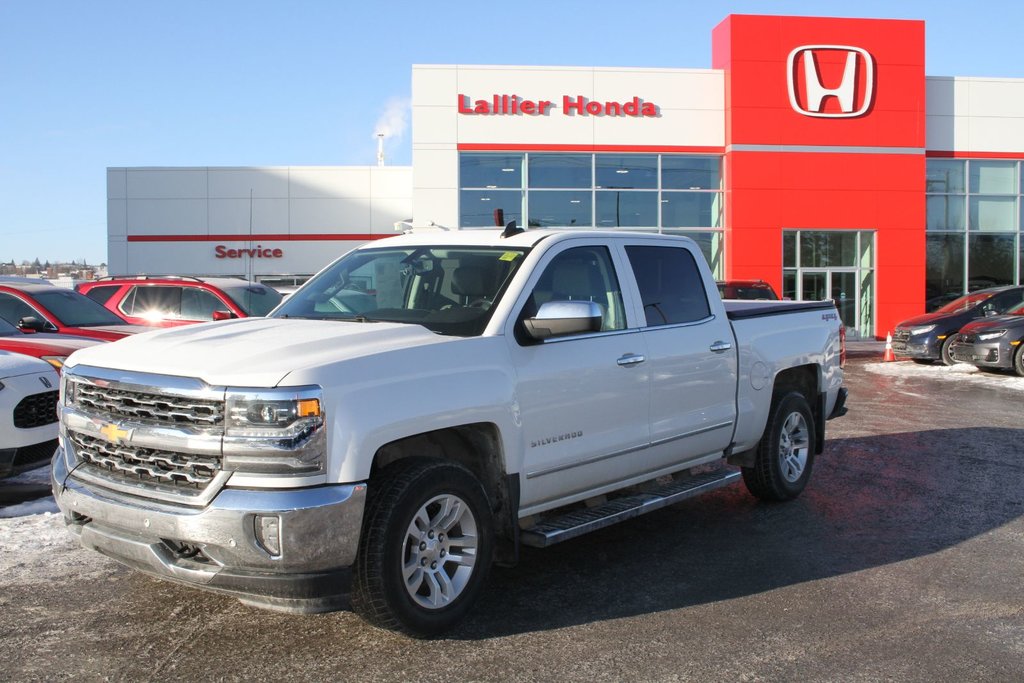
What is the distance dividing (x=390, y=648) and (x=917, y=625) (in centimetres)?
259

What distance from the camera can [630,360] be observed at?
561cm

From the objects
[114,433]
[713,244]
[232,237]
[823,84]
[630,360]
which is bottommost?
[114,433]

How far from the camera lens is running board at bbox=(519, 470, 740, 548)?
508cm

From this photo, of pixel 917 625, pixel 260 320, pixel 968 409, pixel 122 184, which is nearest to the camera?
pixel 917 625

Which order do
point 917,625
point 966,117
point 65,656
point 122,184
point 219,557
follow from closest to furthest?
point 219,557
point 65,656
point 917,625
point 966,117
point 122,184

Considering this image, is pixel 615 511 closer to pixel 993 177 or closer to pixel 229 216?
pixel 993 177

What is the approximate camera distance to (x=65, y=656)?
4.37 metres

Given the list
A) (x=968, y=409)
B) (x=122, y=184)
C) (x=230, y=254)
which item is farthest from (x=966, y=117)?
(x=122, y=184)

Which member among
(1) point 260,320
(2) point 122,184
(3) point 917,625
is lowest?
(3) point 917,625

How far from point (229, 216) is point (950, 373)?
76.6 feet

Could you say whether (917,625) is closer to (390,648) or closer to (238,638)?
(390,648)

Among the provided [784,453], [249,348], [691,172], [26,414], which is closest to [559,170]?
[691,172]

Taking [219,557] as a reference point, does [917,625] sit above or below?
below

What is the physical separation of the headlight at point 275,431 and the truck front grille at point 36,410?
13.5 ft
